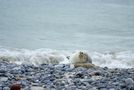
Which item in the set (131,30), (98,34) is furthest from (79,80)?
(131,30)

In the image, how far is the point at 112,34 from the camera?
23.2 m

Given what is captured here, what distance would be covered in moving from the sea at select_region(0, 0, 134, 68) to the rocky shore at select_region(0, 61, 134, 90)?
511 cm

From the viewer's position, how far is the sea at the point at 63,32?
1555cm

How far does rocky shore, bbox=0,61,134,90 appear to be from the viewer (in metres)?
7.32

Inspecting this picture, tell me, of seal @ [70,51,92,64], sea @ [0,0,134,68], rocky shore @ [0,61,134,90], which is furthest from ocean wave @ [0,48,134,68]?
rocky shore @ [0,61,134,90]

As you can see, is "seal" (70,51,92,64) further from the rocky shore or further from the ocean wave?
the ocean wave

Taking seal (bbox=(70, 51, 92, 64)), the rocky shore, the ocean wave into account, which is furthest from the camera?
the ocean wave

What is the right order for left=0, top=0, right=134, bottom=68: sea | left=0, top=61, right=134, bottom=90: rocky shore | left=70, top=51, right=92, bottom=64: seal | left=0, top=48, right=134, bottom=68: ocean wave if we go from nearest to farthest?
left=0, top=61, right=134, bottom=90: rocky shore, left=70, top=51, right=92, bottom=64: seal, left=0, top=48, right=134, bottom=68: ocean wave, left=0, top=0, right=134, bottom=68: sea

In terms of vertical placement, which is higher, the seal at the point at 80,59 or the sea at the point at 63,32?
the sea at the point at 63,32

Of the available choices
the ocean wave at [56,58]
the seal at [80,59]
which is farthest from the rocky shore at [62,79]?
the ocean wave at [56,58]

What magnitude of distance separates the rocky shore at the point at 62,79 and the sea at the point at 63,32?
5.11 m

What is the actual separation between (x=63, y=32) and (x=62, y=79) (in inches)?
610

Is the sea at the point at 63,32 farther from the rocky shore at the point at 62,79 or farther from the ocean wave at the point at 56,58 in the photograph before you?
the rocky shore at the point at 62,79

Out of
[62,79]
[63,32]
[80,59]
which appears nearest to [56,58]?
[80,59]
